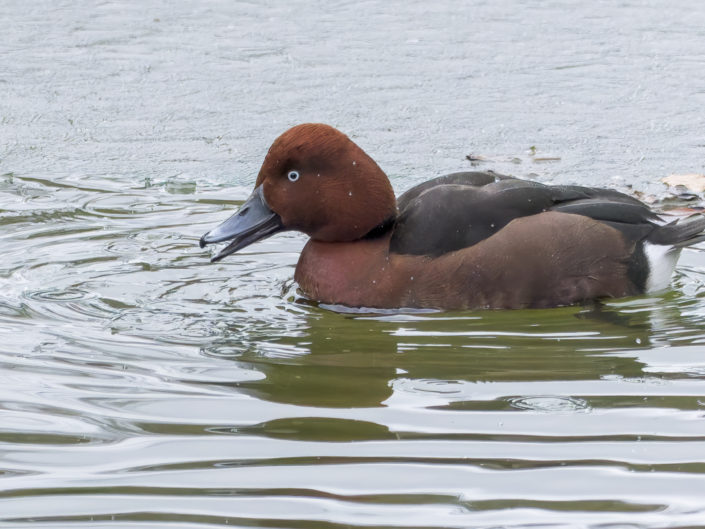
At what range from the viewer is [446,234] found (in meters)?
5.33

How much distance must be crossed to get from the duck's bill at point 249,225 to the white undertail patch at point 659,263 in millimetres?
1689

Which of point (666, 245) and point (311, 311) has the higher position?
point (666, 245)

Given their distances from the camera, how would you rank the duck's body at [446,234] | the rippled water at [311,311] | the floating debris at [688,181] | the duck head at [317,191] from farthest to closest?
the floating debris at [688,181], the duck head at [317,191], the duck's body at [446,234], the rippled water at [311,311]

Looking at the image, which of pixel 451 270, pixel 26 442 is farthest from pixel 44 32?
pixel 26 442

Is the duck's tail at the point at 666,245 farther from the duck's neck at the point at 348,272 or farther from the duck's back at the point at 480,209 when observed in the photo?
the duck's neck at the point at 348,272

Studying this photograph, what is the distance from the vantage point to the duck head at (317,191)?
5.51 meters

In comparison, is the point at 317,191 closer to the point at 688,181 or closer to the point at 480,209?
the point at 480,209

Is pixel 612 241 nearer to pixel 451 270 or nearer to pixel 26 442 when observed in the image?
pixel 451 270

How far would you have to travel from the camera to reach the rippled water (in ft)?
11.0

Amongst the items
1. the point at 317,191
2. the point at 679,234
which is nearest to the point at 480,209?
the point at 317,191

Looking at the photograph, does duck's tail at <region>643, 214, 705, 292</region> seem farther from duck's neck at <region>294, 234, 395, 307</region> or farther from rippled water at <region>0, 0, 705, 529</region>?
duck's neck at <region>294, 234, 395, 307</region>

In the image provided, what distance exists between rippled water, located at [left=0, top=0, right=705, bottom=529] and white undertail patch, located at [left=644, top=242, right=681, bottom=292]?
0.29ft

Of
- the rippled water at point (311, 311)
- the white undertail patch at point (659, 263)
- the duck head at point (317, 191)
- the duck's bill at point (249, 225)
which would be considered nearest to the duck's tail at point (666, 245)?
the white undertail patch at point (659, 263)

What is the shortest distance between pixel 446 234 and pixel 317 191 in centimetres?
65
